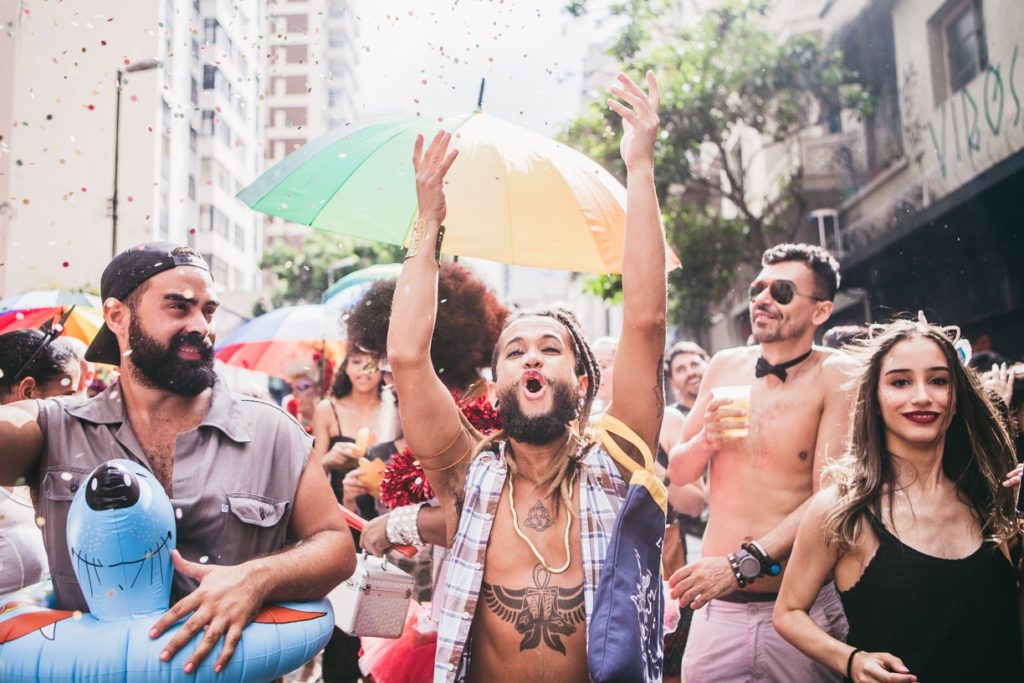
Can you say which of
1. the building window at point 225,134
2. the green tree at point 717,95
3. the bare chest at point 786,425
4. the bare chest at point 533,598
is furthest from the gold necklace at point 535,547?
the building window at point 225,134

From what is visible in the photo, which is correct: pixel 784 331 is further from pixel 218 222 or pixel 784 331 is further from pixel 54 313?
pixel 218 222

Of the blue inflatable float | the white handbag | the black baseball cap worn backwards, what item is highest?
the black baseball cap worn backwards

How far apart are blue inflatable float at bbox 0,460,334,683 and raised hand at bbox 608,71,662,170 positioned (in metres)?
1.84

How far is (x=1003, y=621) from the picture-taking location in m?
2.80

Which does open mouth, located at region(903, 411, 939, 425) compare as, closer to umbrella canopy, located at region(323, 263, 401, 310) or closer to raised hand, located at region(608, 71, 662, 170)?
raised hand, located at region(608, 71, 662, 170)

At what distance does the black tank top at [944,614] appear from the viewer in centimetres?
278

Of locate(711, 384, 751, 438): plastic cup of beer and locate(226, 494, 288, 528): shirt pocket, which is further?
locate(711, 384, 751, 438): plastic cup of beer

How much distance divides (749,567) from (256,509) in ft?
6.45

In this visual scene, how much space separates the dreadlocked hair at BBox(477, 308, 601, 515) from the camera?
114 inches

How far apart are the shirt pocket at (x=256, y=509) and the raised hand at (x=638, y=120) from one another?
5.26ft

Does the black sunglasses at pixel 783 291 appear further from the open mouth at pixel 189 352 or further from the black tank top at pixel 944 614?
the open mouth at pixel 189 352

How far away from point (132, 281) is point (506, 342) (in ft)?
4.03

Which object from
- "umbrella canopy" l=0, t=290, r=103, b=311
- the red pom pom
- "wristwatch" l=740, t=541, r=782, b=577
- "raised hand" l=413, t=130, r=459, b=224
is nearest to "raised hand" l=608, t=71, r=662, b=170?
"raised hand" l=413, t=130, r=459, b=224

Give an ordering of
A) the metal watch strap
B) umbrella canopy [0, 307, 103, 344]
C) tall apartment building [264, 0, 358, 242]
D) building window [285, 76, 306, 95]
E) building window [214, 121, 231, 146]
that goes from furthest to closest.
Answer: building window [285, 76, 306, 95] → tall apartment building [264, 0, 358, 242] → building window [214, 121, 231, 146] → umbrella canopy [0, 307, 103, 344] → the metal watch strap
